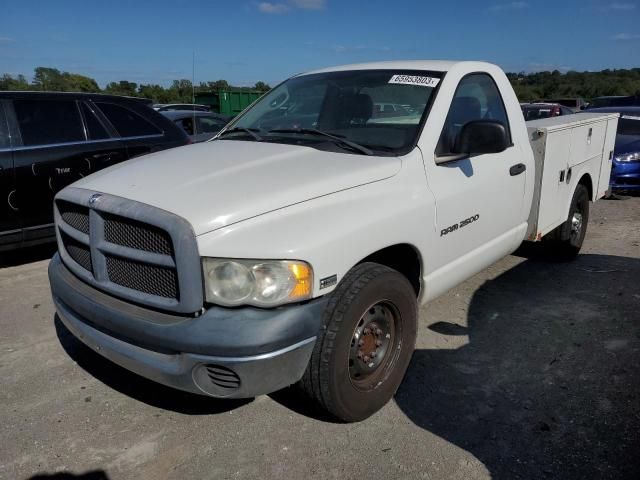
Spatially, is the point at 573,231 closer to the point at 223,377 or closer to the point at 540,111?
the point at 223,377

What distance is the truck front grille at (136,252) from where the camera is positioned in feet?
7.41

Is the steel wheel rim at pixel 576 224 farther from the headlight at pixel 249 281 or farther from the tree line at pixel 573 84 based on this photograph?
the tree line at pixel 573 84

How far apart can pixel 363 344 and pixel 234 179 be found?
1.07m

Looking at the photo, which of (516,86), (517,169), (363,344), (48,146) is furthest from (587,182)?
(516,86)

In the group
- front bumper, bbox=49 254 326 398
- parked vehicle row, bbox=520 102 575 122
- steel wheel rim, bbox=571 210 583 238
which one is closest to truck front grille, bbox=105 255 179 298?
front bumper, bbox=49 254 326 398

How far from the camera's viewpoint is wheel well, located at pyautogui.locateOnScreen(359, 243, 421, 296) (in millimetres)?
2971

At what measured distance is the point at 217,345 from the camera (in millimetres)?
2234

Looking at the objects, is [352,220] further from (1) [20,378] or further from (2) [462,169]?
(1) [20,378]

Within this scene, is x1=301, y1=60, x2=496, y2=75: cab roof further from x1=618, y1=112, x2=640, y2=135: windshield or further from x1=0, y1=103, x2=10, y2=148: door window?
x1=618, y1=112, x2=640, y2=135: windshield

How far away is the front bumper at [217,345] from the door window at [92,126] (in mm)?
3824

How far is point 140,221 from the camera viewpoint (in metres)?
2.38

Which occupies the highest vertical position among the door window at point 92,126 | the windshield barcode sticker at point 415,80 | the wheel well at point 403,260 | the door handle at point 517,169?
the windshield barcode sticker at point 415,80

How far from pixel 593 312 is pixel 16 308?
481 cm

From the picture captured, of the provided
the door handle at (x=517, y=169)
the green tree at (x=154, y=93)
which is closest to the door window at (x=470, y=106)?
the door handle at (x=517, y=169)
